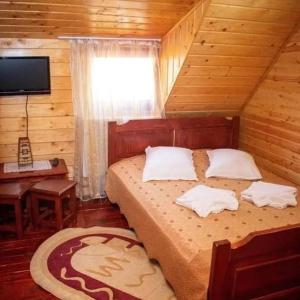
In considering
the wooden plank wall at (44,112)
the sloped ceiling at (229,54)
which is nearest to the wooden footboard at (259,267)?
the sloped ceiling at (229,54)

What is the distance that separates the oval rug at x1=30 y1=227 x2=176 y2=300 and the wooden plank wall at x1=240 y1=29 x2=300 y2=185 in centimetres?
164

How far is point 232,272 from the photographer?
169cm

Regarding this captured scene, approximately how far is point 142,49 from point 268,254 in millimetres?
2555

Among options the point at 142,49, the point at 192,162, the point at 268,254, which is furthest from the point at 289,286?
the point at 142,49

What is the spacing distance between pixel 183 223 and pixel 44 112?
2.05 metres

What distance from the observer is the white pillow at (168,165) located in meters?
3.07

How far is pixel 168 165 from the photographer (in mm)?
3162

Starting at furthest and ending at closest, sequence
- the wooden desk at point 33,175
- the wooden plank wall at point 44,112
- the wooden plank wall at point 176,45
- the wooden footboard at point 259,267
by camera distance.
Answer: the wooden plank wall at point 44,112 < the wooden desk at point 33,175 < the wooden plank wall at point 176,45 < the wooden footboard at point 259,267

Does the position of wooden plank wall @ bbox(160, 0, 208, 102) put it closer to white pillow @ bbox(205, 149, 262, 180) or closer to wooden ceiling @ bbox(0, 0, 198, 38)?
wooden ceiling @ bbox(0, 0, 198, 38)

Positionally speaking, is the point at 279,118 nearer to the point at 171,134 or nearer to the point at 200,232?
the point at 171,134

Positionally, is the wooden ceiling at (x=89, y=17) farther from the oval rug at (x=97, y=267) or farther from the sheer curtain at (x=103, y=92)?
the oval rug at (x=97, y=267)

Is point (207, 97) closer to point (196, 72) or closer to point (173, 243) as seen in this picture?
point (196, 72)

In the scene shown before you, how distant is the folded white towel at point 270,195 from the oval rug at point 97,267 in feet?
3.02

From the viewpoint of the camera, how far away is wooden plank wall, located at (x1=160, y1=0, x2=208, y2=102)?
2.66 m
